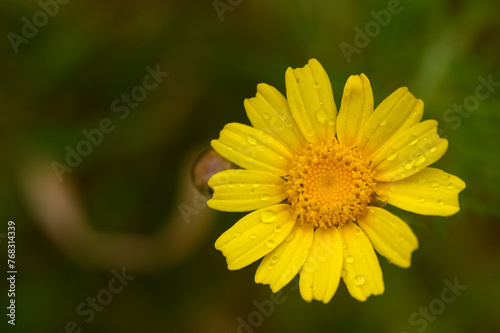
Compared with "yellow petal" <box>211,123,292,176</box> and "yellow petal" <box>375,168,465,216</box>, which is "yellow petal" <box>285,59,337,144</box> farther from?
"yellow petal" <box>375,168,465,216</box>

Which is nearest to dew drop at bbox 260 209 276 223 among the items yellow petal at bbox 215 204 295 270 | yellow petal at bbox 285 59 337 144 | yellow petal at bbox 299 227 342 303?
yellow petal at bbox 215 204 295 270

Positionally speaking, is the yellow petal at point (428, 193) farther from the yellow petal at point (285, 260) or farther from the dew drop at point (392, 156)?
the yellow petal at point (285, 260)

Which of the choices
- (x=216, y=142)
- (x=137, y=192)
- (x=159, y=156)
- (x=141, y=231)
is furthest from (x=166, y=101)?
(x=216, y=142)

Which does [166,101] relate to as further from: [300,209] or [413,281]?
[413,281]

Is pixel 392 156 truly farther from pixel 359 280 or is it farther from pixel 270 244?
pixel 270 244

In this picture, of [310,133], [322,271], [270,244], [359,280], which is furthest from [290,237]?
[310,133]

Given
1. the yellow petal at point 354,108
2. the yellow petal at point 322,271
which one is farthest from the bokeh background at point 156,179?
the yellow petal at point 322,271
